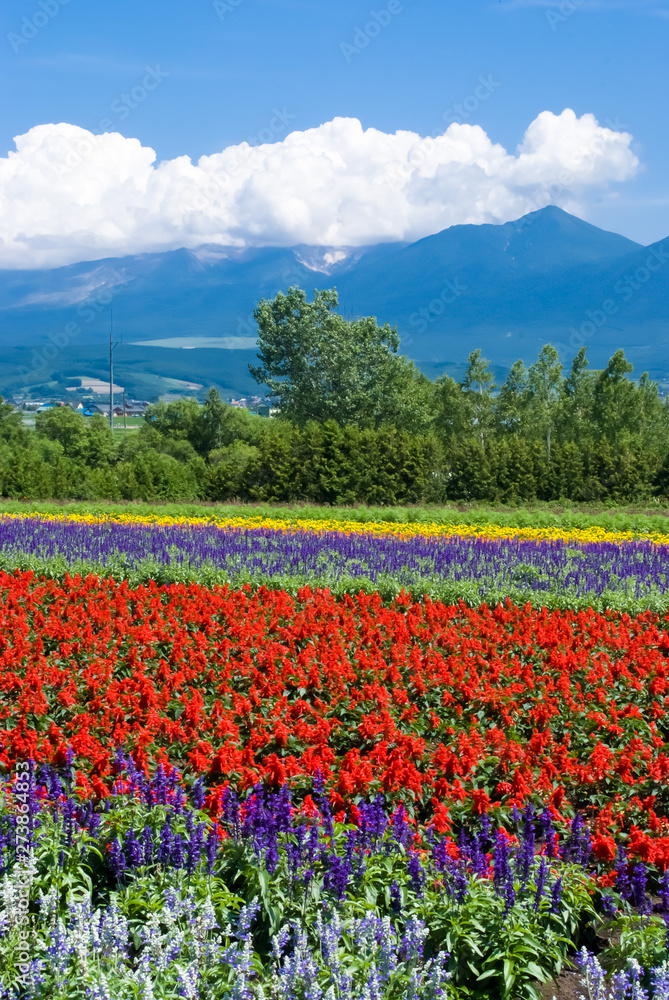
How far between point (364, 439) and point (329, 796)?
25128 millimetres

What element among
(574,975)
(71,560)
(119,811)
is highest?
(71,560)

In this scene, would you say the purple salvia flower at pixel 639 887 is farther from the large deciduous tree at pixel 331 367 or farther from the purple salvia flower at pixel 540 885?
the large deciduous tree at pixel 331 367

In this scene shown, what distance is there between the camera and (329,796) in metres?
5.25

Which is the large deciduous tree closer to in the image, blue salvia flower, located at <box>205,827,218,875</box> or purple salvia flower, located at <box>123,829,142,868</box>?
purple salvia flower, located at <box>123,829,142,868</box>

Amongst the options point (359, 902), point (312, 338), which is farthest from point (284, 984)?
point (312, 338)

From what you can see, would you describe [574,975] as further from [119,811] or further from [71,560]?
[71,560]

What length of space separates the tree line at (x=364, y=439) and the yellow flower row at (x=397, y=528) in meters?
7.18

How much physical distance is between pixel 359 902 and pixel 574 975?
1.22 m

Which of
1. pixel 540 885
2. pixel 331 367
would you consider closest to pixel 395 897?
pixel 540 885

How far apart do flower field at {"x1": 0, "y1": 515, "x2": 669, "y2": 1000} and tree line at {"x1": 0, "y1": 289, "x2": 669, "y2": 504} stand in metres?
18.5

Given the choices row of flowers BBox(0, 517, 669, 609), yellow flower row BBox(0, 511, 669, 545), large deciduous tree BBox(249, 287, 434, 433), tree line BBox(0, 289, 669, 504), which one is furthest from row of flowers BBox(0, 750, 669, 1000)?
large deciduous tree BBox(249, 287, 434, 433)

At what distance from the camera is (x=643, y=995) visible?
3090mm

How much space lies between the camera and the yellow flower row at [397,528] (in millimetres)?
17938

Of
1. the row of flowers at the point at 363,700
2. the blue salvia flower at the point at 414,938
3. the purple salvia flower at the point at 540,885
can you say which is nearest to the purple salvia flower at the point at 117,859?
the row of flowers at the point at 363,700
